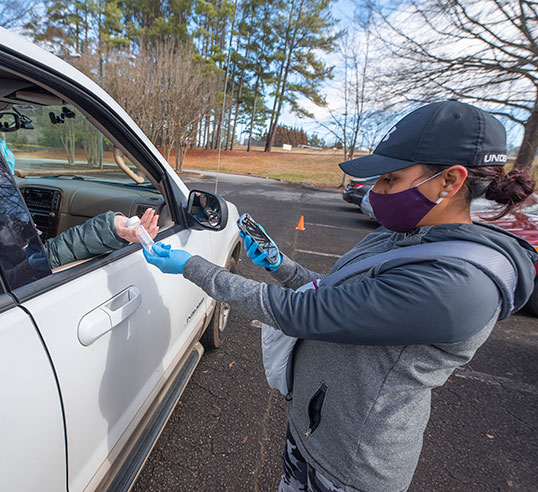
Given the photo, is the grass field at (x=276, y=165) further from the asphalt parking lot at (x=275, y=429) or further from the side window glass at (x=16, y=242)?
the side window glass at (x=16, y=242)

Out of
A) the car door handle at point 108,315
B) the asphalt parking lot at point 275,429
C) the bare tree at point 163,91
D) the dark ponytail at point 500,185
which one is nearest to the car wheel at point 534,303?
the asphalt parking lot at point 275,429

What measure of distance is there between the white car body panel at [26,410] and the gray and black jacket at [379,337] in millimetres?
459

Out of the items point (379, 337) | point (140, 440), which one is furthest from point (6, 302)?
point (379, 337)

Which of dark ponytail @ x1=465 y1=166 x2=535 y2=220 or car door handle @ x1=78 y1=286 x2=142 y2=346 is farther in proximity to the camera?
car door handle @ x1=78 y1=286 x2=142 y2=346

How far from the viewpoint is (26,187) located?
232 centimetres

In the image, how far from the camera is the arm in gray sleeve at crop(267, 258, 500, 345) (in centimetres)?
73

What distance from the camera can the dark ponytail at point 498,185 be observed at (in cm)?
87

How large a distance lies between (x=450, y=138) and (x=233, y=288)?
730 millimetres

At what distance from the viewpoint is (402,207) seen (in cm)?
97

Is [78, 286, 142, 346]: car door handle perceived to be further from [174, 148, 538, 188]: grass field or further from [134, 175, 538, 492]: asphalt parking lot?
[174, 148, 538, 188]: grass field

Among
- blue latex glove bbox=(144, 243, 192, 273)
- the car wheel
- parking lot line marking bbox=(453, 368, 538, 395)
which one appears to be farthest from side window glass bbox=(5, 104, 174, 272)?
the car wheel

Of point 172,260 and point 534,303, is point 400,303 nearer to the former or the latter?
point 172,260

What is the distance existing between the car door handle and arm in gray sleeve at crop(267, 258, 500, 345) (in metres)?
0.68

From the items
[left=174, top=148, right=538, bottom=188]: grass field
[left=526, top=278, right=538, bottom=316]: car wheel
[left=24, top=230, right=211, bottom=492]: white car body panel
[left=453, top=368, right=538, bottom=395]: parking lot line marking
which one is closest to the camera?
[left=24, top=230, right=211, bottom=492]: white car body panel
